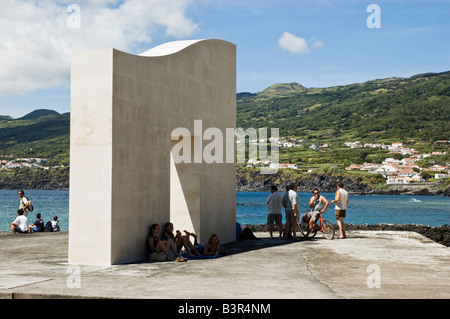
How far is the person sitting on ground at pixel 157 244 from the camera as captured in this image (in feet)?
44.7

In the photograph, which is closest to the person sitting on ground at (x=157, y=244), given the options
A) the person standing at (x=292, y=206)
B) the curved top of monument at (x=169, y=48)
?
the curved top of monument at (x=169, y=48)

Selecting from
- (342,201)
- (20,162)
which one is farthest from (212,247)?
(20,162)

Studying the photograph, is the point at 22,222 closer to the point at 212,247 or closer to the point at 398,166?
the point at 212,247

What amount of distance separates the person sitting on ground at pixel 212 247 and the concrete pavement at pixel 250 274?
33cm

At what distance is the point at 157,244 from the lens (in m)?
13.6

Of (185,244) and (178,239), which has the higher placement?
(178,239)

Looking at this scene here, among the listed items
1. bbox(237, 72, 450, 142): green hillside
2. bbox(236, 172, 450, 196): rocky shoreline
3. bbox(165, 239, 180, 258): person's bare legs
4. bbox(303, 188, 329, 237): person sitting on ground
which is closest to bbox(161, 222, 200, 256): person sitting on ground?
bbox(165, 239, 180, 258): person's bare legs

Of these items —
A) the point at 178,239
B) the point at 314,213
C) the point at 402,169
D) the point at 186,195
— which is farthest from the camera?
the point at 402,169

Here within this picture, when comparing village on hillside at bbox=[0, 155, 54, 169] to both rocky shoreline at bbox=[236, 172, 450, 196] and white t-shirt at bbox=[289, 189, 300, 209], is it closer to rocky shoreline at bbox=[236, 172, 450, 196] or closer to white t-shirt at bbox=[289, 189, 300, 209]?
rocky shoreline at bbox=[236, 172, 450, 196]

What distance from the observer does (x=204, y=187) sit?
16766mm

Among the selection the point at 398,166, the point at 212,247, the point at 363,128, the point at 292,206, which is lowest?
the point at 212,247

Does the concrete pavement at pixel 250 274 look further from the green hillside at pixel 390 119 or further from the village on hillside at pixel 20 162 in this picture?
the village on hillside at pixel 20 162

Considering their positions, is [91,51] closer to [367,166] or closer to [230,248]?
[230,248]

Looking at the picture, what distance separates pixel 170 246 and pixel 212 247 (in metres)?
1.29
